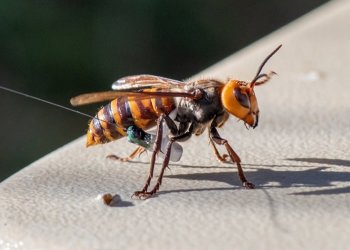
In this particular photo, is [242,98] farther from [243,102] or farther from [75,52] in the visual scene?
[75,52]

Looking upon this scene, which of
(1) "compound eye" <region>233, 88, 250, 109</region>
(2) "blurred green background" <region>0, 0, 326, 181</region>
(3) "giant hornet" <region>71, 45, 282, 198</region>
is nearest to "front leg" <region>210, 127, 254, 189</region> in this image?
(3) "giant hornet" <region>71, 45, 282, 198</region>

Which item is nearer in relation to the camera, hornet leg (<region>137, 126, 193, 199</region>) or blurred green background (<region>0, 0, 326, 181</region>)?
hornet leg (<region>137, 126, 193, 199</region>)

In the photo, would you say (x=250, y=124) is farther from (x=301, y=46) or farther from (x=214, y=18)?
(x=214, y=18)

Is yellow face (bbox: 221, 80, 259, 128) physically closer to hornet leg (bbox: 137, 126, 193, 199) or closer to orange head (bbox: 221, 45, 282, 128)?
orange head (bbox: 221, 45, 282, 128)

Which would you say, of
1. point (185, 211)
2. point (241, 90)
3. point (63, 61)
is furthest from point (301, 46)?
point (63, 61)

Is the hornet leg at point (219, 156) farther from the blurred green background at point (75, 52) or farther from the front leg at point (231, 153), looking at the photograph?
the blurred green background at point (75, 52)

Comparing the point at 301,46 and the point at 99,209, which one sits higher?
the point at 301,46
